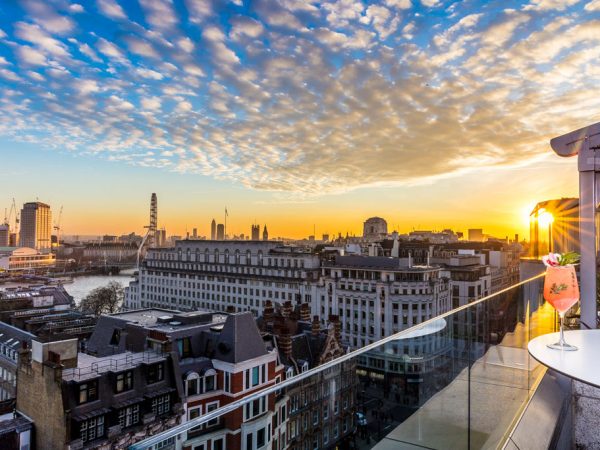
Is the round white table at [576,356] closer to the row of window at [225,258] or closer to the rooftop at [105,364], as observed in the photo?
the rooftop at [105,364]

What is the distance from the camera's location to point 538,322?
5.07 metres

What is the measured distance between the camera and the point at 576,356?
8.94 feet

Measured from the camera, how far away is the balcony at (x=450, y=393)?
91.0 inches

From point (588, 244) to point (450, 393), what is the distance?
2408 millimetres

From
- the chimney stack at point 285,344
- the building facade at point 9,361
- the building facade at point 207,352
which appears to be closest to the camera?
the building facade at point 207,352

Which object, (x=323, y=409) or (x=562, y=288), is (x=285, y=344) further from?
(x=323, y=409)

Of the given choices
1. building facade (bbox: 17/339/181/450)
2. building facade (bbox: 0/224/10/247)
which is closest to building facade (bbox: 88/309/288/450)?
building facade (bbox: 17/339/181/450)

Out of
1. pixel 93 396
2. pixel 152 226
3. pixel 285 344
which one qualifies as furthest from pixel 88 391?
pixel 152 226

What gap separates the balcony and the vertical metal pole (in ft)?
1.79

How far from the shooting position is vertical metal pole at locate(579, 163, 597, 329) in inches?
174

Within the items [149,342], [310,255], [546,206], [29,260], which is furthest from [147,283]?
[29,260]

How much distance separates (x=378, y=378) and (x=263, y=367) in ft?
45.6

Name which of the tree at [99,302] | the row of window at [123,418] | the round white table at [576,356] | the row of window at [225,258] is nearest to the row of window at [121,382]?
the row of window at [123,418]

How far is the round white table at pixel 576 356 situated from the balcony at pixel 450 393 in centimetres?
72
